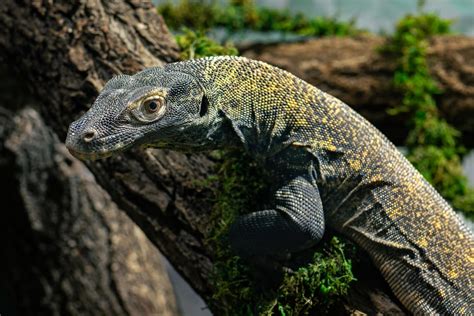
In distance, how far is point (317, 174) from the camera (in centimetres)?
323

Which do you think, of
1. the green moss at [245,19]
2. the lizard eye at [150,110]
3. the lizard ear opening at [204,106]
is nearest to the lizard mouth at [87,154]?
the lizard eye at [150,110]

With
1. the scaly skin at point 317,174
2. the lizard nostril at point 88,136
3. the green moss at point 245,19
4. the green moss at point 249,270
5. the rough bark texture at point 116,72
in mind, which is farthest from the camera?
the green moss at point 245,19

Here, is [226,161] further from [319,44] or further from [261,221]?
[319,44]

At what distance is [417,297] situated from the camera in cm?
331

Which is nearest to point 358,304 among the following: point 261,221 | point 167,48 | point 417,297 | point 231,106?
point 417,297

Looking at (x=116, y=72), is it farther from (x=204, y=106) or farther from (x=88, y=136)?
(x=88, y=136)

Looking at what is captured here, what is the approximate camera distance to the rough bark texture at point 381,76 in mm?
7047

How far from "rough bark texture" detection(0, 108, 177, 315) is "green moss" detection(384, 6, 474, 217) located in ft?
10.1

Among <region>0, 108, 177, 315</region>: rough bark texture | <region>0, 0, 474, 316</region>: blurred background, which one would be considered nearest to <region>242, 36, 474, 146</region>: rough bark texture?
<region>0, 0, 474, 316</region>: blurred background

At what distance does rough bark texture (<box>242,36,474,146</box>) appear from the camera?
7047 mm

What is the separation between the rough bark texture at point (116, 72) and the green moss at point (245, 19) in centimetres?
379

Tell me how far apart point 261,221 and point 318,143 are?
1.61 feet

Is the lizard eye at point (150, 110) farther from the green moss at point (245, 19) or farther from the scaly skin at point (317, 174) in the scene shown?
the green moss at point (245, 19)

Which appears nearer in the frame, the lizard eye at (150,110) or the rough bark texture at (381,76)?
the lizard eye at (150,110)
